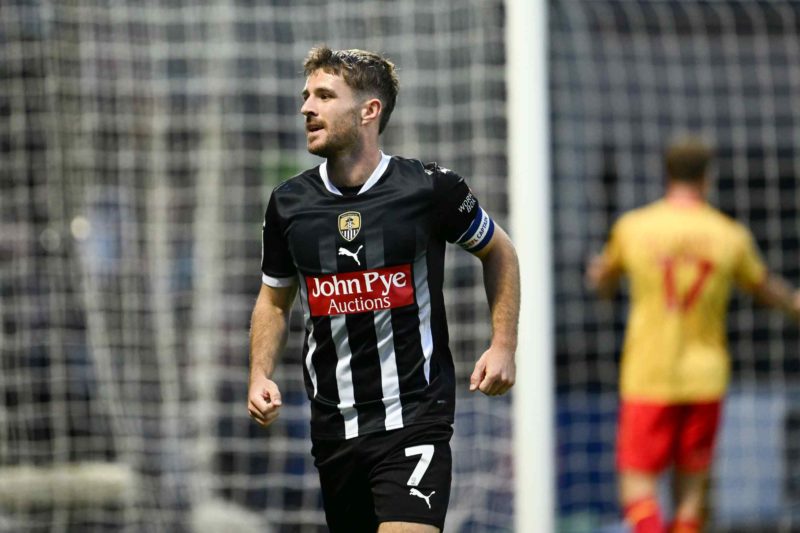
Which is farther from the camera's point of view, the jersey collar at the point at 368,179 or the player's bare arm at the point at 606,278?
the player's bare arm at the point at 606,278

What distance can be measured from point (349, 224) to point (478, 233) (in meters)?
0.39

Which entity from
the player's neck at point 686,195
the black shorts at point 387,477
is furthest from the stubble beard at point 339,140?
the player's neck at point 686,195

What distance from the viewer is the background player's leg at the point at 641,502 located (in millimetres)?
7004

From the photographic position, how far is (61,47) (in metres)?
7.94

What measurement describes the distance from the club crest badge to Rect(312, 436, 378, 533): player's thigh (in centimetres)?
59

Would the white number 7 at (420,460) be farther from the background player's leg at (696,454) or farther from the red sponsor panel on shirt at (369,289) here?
the background player's leg at (696,454)

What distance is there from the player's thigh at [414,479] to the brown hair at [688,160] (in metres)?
3.34

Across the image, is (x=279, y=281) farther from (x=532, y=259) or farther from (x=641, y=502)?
(x=641, y=502)

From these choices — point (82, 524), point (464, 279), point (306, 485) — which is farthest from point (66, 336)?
point (464, 279)

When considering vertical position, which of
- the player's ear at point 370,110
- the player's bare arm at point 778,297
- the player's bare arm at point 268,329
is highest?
the player's ear at point 370,110

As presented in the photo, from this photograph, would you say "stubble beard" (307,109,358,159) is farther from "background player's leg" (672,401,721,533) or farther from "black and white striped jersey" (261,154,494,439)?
"background player's leg" (672,401,721,533)

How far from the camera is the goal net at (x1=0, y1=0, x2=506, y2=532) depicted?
25.4ft

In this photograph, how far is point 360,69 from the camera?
13.4 feet

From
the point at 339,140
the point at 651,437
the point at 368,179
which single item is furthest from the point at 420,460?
the point at 651,437
